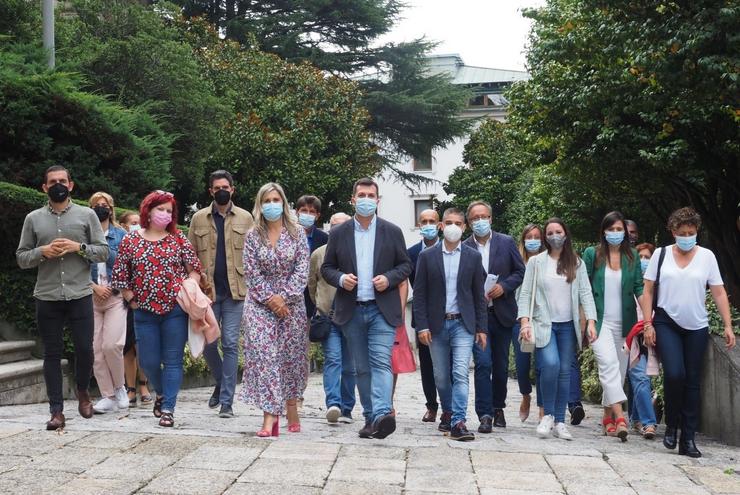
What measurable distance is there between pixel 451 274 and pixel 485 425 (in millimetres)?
1388

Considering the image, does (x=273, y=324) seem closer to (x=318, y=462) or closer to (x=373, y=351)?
(x=373, y=351)

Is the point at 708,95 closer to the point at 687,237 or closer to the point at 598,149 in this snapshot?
the point at 598,149

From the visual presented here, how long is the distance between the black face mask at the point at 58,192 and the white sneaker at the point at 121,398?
6.52 feet

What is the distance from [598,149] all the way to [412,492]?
14.3 m

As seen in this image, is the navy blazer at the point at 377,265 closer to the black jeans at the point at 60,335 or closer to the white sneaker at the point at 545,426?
the white sneaker at the point at 545,426

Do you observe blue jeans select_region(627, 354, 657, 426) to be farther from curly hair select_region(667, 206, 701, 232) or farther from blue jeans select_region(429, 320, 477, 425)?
blue jeans select_region(429, 320, 477, 425)

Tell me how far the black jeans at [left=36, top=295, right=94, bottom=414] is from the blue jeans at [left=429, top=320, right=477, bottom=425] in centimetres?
286

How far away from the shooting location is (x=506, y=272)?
28.9ft

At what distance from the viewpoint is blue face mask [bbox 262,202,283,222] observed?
7379 millimetres

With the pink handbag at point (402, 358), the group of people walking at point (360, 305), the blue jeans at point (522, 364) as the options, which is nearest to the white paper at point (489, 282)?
the group of people walking at point (360, 305)

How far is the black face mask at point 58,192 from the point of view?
7512 mm

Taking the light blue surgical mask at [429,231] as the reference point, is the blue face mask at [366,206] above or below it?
above

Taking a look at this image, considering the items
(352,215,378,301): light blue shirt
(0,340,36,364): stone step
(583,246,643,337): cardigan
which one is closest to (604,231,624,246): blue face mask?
→ (583,246,643,337): cardigan

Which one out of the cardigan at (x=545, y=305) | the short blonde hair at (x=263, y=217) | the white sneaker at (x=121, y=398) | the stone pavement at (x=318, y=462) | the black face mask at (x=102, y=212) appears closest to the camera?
the stone pavement at (x=318, y=462)
